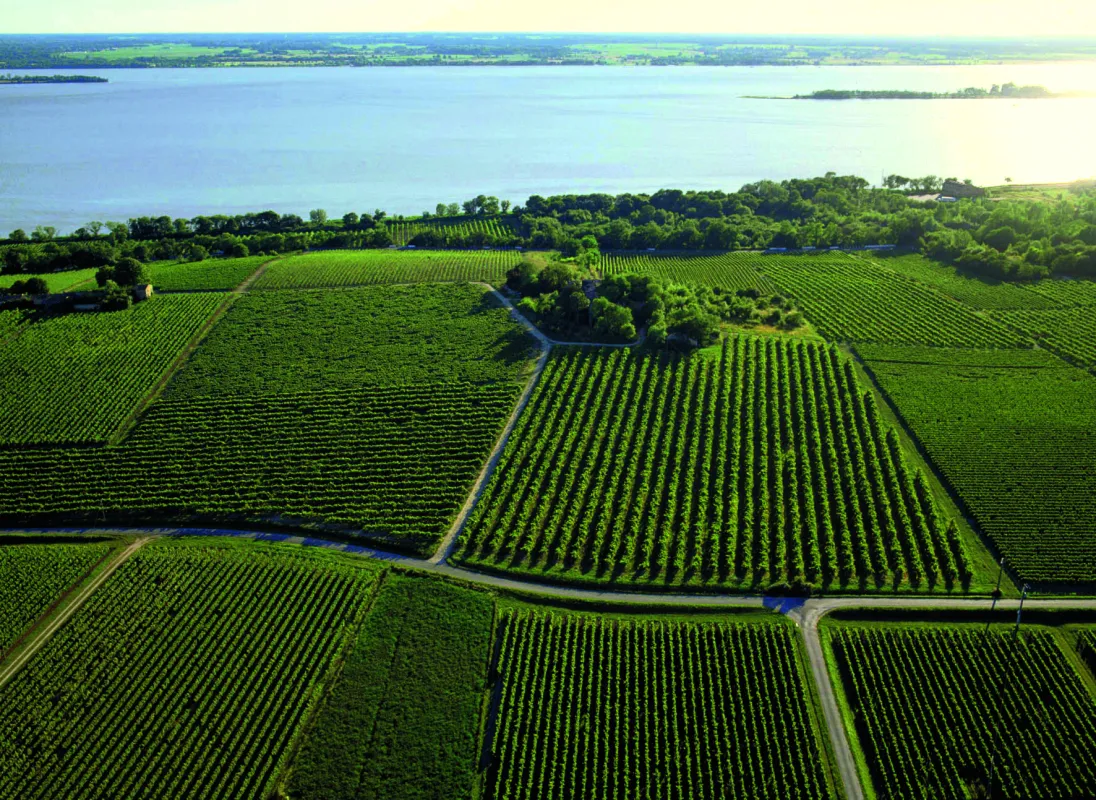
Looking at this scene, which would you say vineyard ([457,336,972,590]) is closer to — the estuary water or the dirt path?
the dirt path

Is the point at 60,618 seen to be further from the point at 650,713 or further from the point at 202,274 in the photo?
the point at 202,274

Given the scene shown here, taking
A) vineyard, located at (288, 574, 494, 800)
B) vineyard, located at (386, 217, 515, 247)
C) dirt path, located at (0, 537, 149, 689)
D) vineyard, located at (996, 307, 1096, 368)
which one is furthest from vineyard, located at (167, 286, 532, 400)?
vineyard, located at (996, 307, 1096, 368)

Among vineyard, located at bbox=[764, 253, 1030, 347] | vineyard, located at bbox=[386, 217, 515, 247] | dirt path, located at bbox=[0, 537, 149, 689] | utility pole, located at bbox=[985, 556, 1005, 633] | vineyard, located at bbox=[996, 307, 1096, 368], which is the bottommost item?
dirt path, located at bbox=[0, 537, 149, 689]

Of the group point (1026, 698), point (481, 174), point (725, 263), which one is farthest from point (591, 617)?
point (481, 174)

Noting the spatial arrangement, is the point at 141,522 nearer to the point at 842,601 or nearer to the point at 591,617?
the point at 591,617

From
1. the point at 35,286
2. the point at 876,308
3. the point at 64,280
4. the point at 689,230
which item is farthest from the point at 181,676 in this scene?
the point at 689,230

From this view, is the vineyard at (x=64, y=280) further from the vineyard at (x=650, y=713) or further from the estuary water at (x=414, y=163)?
the vineyard at (x=650, y=713)

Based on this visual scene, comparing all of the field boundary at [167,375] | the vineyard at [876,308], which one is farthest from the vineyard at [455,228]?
the vineyard at [876,308]
